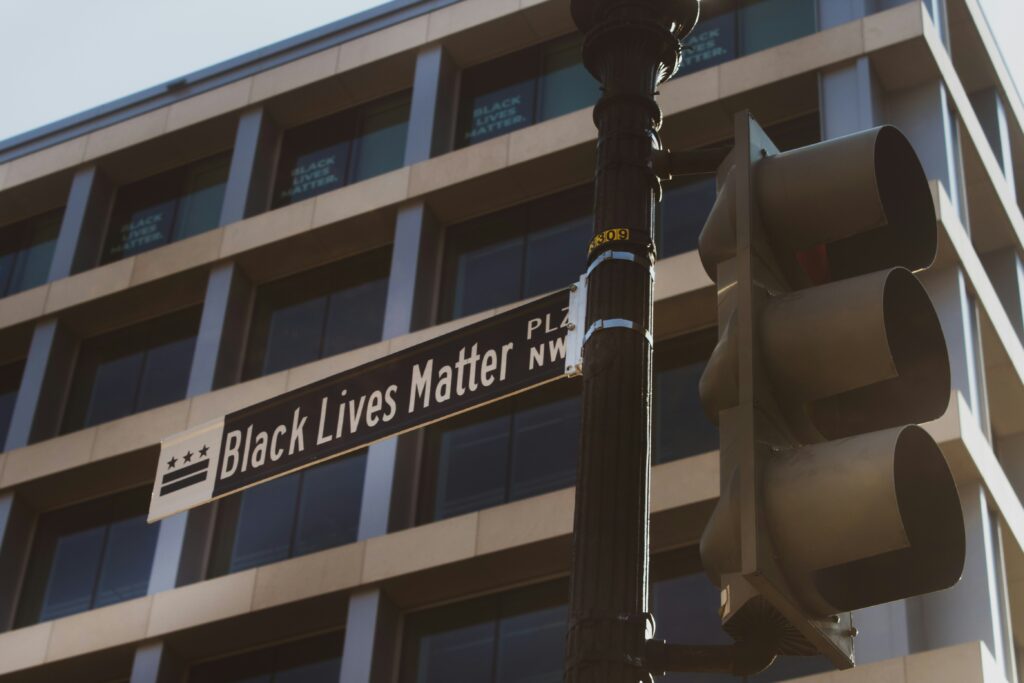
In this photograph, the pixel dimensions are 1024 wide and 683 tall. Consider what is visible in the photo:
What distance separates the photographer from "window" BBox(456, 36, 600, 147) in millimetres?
24516

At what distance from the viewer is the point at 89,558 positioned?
24.4m

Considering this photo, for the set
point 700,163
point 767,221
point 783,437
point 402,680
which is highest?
point 402,680

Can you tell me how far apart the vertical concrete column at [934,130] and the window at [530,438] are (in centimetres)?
381

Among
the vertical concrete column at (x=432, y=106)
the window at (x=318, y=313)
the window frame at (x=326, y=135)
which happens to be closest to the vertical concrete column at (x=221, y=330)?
the window at (x=318, y=313)

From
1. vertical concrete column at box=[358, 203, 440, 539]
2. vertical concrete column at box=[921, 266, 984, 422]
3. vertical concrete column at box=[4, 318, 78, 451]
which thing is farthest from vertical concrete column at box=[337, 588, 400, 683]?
vertical concrete column at box=[4, 318, 78, 451]

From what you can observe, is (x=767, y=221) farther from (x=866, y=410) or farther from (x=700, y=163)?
(x=700, y=163)

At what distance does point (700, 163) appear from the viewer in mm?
4898

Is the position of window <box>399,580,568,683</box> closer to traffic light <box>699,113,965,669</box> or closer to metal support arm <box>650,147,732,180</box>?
metal support arm <box>650,147,732,180</box>

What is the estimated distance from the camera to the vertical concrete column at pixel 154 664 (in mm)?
21281

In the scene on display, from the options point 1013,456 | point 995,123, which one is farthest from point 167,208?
point 1013,456

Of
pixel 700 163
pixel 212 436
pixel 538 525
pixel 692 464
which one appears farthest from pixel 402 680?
pixel 700 163

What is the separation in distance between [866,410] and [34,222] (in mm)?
27733

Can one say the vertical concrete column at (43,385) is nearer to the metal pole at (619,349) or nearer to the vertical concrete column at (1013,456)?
the vertical concrete column at (1013,456)

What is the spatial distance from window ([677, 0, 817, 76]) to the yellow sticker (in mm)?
18224
